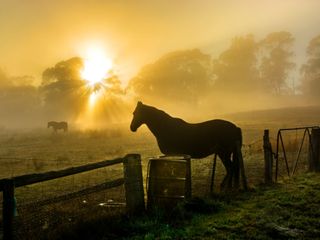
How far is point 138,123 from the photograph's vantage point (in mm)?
15273

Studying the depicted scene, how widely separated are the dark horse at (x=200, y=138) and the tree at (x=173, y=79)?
84190 mm

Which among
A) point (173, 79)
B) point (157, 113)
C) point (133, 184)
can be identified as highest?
point (173, 79)

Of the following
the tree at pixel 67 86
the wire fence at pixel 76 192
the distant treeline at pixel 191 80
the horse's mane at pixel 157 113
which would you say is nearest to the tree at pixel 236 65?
the distant treeline at pixel 191 80

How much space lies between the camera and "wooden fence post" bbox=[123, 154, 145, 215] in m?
8.84

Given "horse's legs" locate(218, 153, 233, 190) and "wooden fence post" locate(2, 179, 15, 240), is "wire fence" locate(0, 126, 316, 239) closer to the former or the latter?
"wooden fence post" locate(2, 179, 15, 240)

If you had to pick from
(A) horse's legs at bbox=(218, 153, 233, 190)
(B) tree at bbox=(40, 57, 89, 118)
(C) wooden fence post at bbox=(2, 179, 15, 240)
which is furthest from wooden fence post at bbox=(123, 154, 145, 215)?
(B) tree at bbox=(40, 57, 89, 118)

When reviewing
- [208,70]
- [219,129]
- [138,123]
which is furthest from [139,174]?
[208,70]

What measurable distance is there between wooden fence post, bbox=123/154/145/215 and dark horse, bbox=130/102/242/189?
4711 mm

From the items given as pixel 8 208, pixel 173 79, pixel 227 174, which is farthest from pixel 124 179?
pixel 173 79

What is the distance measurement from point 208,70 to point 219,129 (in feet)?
310

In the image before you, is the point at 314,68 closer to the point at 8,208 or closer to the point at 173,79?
the point at 173,79

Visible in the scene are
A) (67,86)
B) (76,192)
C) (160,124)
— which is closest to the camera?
(76,192)

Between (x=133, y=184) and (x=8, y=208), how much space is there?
3.06 metres

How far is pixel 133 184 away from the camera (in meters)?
8.95
